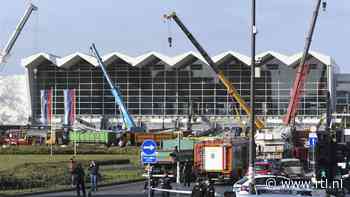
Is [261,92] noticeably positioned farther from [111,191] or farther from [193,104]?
[111,191]

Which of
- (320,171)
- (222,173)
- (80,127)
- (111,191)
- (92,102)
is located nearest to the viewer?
(320,171)

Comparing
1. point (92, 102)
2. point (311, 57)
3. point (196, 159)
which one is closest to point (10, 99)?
point (92, 102)

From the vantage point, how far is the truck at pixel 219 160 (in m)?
40.9

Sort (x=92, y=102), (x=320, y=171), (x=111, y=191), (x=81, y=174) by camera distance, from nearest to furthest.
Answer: (x=320, y=171) → (x=81, y=174) → (x=111, y=191) → (x=92, y=102)

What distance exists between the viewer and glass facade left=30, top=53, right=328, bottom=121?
375 feet

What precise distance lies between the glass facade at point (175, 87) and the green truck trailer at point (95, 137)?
24.5 meters

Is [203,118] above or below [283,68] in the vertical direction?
below

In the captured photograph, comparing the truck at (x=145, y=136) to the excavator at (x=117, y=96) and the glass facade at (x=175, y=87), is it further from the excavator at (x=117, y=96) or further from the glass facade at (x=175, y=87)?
the glass facade at (x=175, y=87)

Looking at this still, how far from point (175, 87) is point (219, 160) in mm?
77882

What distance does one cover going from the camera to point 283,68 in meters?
115

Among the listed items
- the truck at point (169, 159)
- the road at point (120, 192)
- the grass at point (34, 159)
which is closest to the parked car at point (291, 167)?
the road at point (120, 192)

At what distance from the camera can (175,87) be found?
11912 cm

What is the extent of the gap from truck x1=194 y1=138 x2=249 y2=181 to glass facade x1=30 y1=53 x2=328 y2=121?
7060 cm

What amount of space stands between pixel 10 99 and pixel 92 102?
14.9 m
